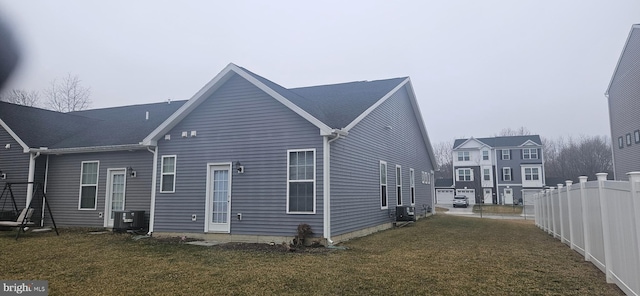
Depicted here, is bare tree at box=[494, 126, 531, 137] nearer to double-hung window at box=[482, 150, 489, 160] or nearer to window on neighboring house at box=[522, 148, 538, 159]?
window on neighboring house at box=[522, 148, 538, 159]

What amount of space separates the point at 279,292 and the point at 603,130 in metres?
70.4

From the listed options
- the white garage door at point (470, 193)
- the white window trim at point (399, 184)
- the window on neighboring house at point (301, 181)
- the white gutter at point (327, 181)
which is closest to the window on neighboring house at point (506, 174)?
the white garage door at point (470, 193)

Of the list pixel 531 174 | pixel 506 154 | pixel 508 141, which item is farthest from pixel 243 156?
pixel 508 141

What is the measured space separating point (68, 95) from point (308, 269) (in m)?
29.5

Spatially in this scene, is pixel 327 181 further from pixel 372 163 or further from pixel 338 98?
pixel 338 98

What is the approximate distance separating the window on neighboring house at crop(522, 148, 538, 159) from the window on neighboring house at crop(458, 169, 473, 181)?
230 inches

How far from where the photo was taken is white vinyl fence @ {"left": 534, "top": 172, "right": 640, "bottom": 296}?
4395 mm

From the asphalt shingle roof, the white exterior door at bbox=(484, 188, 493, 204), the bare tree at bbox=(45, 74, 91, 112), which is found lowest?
the white exterior door at bbox=(484, 188, 493, 204)

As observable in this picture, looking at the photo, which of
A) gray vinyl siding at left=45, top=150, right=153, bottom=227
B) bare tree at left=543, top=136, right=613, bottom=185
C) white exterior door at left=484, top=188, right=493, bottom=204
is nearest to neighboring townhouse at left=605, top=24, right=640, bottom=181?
gray vinyl siding at left=45, top=150, right=153, bottom=227

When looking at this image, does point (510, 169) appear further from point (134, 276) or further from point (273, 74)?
point (134, 276)

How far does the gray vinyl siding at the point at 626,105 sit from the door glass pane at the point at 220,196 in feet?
54.1

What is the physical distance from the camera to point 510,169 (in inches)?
1698

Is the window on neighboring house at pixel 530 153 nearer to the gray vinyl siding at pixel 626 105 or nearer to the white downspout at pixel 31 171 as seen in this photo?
the gray vinyl siding at pixel 626 105

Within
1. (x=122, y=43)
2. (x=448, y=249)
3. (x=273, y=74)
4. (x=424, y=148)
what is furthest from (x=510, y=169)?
(x=122, y=43)
